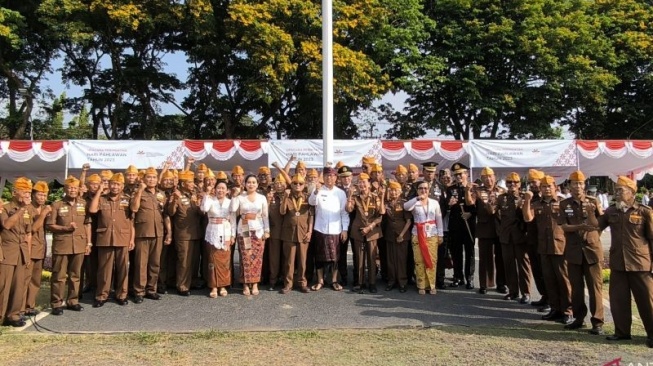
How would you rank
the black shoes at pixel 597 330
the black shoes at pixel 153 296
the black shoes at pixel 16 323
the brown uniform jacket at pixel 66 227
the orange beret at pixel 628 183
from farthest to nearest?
the black shoes at pixel 153 296 < the brown uniform jacket at pixel 66 227 < the black shoes at pixel 16 323 < the black shoes at pixel 597 330 < the orange beret at pixel 628 183

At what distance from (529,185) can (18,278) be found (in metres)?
6.64

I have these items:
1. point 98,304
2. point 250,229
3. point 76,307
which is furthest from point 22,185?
point 250,229

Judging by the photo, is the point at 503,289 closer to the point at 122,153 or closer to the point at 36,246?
the point at 36,246

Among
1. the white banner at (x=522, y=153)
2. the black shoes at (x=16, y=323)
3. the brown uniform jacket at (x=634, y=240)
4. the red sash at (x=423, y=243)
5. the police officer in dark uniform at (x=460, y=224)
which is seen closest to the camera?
the brown uniform jacket at (x=634, y=240)

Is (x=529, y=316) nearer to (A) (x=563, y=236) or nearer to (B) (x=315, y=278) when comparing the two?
(A) (x=563, y=236)

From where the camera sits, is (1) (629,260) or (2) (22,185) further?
(2) (22,185)

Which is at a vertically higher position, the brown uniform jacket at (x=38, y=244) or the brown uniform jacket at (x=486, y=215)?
the brown uniform jacket at (x=486, y=215)

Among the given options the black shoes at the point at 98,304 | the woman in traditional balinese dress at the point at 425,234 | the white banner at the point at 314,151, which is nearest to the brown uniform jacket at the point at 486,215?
the woman in traditional balinese dress at the point at 425,234

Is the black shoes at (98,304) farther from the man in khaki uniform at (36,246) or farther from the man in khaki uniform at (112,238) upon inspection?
the man in khaki uniform at (36,246)

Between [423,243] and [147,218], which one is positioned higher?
[147,218]

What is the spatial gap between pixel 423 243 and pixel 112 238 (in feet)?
14.3

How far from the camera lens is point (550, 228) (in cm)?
616

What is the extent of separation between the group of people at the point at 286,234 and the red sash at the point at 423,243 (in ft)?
0.07

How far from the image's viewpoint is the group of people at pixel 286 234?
246 inches
